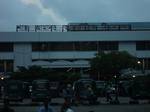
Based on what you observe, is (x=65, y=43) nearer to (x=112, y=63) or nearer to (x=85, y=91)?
(x=112, y=63)

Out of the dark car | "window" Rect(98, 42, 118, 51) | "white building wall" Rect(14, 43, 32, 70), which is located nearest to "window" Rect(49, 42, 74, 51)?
"white building wall" Rect(14, 43, 32, 70)

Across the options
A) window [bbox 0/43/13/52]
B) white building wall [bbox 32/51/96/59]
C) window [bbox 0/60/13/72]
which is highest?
window [bbox 0/43/13/52]

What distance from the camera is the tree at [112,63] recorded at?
88.1 metres

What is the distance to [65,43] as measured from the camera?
10419 centimetres

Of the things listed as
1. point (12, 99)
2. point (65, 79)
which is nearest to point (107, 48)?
point (65, 79)

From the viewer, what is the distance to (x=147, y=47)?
343ft

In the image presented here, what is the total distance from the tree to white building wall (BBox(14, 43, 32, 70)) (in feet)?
49.6

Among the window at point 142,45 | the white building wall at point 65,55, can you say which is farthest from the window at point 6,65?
the window at point 142,45

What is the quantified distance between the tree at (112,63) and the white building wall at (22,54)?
15.1 m

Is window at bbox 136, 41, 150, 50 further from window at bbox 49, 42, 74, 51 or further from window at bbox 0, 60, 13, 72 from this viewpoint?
window at bbox 0, 60, 13, 72

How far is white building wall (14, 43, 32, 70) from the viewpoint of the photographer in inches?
3939

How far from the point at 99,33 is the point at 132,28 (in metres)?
8.97

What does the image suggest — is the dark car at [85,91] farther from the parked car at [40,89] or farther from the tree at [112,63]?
the tree at [112,63]

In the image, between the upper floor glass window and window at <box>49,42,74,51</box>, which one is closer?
window at <box>49,42,74,51</box>
